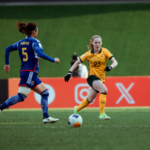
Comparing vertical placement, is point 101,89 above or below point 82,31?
below

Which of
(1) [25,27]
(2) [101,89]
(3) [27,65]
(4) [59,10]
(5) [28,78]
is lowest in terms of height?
(2) [101,89]

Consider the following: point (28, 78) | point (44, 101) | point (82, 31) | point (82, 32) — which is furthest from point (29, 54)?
point (82, 31)

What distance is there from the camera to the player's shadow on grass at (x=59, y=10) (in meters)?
27.5

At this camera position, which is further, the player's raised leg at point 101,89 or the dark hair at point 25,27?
the player's raised leg at point 101,89

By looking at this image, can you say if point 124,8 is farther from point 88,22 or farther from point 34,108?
point 34,108

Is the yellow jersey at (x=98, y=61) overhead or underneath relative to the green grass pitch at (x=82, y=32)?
underneath

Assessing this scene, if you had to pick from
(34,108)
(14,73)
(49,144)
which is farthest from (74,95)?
(14,73)

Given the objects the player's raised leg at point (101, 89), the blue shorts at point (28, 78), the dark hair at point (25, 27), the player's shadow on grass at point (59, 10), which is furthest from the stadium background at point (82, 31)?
the blue shorts at point (28, 78)

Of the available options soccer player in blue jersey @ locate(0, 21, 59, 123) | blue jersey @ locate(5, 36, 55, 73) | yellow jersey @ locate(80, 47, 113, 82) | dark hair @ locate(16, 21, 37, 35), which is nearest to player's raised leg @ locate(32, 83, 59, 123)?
soccer player in blue jersey @ locate(0, 21, 59, 123)

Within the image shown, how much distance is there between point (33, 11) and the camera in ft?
93.7

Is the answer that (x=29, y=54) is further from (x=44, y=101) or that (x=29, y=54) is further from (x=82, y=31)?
(x=82, y=31)

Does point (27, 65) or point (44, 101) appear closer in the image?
point (27, 65)

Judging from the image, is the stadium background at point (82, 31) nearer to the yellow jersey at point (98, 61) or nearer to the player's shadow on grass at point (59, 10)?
the player's shadow on grass at point (59, 10)

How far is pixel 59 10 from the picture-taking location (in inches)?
1094
